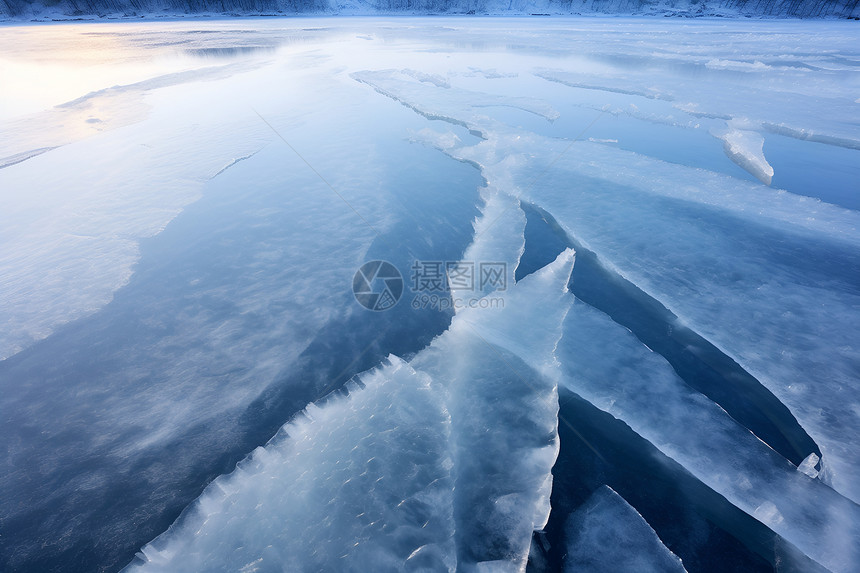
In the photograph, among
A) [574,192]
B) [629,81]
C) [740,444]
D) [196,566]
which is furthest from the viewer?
[629,81]

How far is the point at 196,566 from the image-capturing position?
1.31 m

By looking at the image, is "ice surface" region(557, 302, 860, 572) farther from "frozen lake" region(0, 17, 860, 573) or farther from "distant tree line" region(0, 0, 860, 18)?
"distant tree line" region(0, 0, 860, 18)

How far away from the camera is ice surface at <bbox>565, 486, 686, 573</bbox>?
132cm

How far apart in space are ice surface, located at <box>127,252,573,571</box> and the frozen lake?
0.04 feet

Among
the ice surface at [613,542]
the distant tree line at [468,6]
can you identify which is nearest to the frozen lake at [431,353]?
the ice surface at [613,542]

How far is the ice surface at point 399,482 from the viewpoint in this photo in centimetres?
133

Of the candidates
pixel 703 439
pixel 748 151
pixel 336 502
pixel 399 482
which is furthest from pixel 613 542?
pixel 748 151

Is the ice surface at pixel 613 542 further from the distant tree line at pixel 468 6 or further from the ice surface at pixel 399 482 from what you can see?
the distant tree line at pixel 468 6

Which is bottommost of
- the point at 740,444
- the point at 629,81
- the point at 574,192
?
the point at 740,444

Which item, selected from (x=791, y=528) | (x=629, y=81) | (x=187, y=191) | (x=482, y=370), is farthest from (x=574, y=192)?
(x=629, y=81)

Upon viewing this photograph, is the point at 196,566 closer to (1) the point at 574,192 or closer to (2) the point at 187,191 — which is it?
(2) the point at 187,191

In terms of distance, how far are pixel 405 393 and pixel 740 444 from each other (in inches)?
63.9

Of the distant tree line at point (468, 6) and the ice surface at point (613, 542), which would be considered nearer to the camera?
the ice surface at point (613, 542)

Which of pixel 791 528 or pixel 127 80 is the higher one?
pixel 127 80
